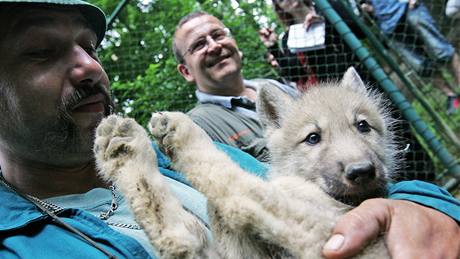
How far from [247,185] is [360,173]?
0.62 m

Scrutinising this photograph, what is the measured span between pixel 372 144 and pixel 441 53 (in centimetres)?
373

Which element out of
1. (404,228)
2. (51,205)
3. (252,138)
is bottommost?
(252,138)

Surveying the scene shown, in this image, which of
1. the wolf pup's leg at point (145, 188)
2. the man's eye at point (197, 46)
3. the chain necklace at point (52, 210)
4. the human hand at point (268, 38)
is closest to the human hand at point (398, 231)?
the wolf pup's leg at point (145, 188)

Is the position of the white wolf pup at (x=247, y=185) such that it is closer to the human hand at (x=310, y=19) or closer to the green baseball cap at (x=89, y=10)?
the green baseball cap at (x=89, y=10)

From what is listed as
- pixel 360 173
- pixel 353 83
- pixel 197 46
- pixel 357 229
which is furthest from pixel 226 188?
pixel 197 46

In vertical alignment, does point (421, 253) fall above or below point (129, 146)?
below

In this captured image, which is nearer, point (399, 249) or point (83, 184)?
point (399, 249)

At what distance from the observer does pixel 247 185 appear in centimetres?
218

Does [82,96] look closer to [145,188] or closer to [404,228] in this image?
[145,188]

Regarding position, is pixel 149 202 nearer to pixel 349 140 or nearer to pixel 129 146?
pixel 129 146

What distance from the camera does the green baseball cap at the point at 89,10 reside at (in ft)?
8.66

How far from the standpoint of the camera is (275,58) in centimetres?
616

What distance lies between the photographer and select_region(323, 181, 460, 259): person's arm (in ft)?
6.86

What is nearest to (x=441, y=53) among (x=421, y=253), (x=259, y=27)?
(x=259, y=27)
